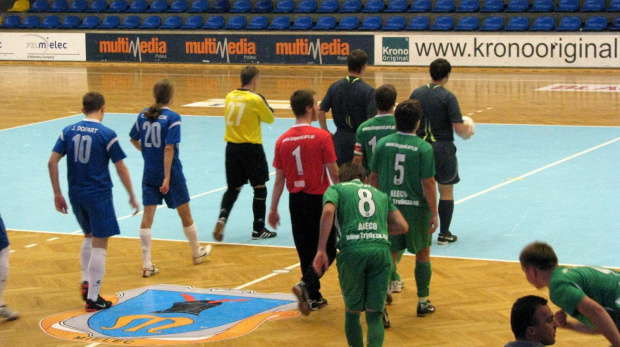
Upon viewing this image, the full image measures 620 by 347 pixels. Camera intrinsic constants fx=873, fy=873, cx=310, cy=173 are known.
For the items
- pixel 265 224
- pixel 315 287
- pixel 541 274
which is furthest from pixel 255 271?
pixel 541 274

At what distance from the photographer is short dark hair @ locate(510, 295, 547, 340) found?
4.32 meters

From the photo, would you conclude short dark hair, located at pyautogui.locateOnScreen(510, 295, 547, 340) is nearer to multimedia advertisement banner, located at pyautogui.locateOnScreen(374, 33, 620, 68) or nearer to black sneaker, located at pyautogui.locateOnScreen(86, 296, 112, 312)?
black sneaker, located at pyautogui.locateOnScreen(86, 296, 112, 312)

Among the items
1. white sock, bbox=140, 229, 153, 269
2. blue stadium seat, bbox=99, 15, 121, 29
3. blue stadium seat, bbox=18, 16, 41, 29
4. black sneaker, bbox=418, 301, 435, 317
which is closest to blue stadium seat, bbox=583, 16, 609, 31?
blue stadium seat, bbox=99, 15, 121, 29

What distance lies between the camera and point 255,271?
841 cm

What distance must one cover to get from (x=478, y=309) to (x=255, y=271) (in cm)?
227

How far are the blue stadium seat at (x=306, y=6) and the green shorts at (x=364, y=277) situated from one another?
25906 millimetres

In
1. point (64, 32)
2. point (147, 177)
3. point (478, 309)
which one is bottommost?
point (478, 309)

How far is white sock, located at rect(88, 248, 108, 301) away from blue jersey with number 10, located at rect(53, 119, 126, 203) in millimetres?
471

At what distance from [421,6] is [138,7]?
11.0 meters

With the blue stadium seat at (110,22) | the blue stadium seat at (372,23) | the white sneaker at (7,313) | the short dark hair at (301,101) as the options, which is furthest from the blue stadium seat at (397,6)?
the white sneaker at (7,313)

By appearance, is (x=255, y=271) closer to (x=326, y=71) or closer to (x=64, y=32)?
(x=326, y=71)

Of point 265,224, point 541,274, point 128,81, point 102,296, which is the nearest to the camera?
point 541,274

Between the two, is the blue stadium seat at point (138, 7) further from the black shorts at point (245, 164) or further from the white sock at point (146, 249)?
the white sock at point (146, 249)

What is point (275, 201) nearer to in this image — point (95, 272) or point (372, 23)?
point (95, 272)
